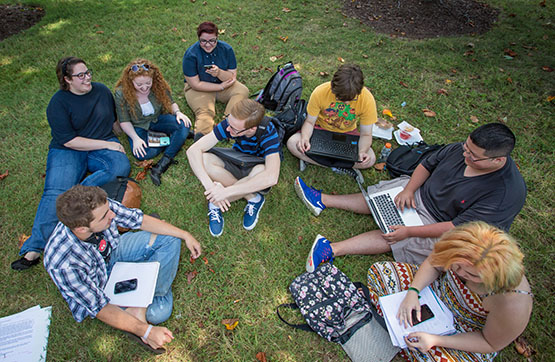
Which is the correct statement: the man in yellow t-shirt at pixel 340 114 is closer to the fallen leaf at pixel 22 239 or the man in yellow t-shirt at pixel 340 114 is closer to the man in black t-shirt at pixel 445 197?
the man in black t-shirt at pixel 445 197

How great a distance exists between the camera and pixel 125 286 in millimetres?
2891

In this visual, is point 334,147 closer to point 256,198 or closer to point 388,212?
point 388,212

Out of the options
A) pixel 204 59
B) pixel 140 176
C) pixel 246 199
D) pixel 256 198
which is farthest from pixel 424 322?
pixel 204 59

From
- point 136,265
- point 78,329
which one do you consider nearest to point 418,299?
point 136,265

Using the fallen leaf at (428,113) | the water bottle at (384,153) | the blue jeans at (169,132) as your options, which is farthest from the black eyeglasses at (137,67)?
the fallen leaf at (428,113)

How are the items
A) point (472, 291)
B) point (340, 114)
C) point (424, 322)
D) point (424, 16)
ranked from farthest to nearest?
point (424, 16)
point (340, 114)
point (424, 322)
point (472, 291)

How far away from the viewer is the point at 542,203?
417 cm

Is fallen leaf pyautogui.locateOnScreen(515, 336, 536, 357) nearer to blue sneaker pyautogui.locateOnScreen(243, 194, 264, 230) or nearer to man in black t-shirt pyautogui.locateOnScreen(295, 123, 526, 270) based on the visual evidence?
man in black t-shirt pyautogui.locateOnScreen(295, 123, 526, 270)

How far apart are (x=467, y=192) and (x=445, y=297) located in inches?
42.4

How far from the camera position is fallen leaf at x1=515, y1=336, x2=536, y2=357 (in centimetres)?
294

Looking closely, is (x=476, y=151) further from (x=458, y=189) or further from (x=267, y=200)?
(x=267, y=200)

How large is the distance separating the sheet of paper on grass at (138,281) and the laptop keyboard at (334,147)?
8.42ft

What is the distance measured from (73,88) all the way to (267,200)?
2941 mm

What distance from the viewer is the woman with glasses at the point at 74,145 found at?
3475mm
